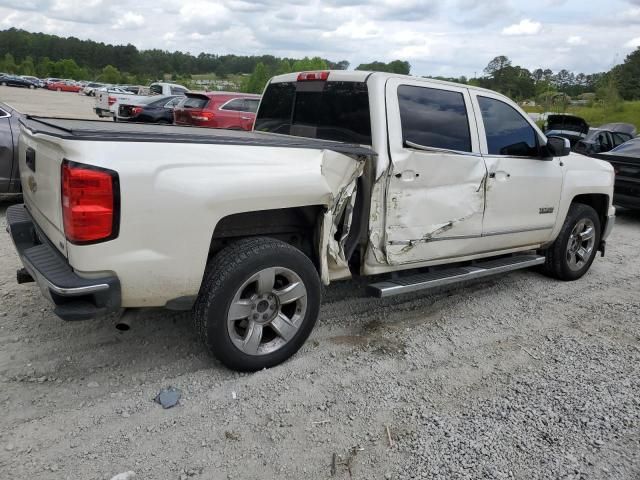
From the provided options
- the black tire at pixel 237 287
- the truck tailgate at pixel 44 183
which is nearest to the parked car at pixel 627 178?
the black tire at pixel 237 287

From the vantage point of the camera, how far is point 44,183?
310 cm

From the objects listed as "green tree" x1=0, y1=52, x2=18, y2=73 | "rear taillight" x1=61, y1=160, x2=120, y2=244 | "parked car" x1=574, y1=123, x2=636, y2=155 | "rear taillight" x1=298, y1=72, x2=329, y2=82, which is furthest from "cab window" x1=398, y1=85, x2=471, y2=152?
"green tree" x1=0, y1=52, x2=18, y2=73

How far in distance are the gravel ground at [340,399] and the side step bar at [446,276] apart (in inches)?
15.1

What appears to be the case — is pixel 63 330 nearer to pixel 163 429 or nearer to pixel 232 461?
pixel 163 429

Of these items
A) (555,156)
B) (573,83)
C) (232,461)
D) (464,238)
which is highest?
(573,83)

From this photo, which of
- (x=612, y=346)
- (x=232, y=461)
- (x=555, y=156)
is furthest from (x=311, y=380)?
(x=555, y=156)

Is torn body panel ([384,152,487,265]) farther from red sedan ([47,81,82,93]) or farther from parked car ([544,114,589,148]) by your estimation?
red sedan ([47,81,82,93])

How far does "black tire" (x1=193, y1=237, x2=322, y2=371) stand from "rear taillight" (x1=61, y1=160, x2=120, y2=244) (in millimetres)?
670

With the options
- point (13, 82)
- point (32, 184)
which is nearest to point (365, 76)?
point (32, 184)

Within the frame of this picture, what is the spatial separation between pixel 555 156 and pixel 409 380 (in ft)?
9.14

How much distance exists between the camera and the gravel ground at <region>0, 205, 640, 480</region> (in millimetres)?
2648

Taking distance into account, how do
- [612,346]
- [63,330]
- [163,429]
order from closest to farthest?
[163,429]
[63,330]
[612,346]

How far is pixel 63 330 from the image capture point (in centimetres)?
380

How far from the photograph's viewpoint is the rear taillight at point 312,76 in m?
4.35
